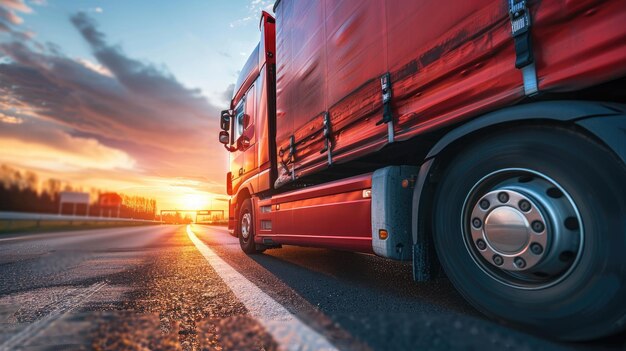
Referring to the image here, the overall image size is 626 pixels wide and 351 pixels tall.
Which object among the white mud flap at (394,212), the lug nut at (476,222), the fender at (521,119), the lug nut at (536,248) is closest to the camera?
the fender at (521,119)

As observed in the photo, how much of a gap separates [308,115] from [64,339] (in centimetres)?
283

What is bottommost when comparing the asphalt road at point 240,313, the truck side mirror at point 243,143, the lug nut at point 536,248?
the asphalt road at point 240,313

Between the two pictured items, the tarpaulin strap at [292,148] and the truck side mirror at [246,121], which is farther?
the truck side mirror at [246,121]

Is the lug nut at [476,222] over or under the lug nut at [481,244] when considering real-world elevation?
over

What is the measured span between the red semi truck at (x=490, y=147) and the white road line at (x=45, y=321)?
6.50 feet

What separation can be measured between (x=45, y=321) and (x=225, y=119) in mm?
5338

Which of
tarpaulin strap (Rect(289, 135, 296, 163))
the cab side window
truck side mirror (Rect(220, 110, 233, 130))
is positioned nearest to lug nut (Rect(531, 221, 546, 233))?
tarpaulin strap (Rect(289, 135, 296, 163))

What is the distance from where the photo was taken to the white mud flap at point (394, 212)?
2.40 m

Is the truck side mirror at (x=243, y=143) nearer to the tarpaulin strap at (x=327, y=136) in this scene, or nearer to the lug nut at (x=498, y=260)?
the tarpaulin strap at (x=327, y=136)

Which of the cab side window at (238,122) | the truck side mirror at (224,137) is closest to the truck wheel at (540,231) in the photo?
the cab side window at (238,122)

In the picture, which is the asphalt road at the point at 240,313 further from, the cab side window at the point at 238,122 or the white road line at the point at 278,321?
the cab side window at the point at 238,122

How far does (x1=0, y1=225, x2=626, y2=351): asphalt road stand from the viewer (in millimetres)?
1510

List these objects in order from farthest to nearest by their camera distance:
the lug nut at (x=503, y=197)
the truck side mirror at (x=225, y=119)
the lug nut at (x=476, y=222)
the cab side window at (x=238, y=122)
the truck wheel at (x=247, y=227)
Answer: the truck side mirror at (x=225, y=119), the cab side window at (x=238, y=122), the truck wheel at (x=247, y=227), the lug nut at (x=476, y=222), the lug nut at (x=503, y=197)

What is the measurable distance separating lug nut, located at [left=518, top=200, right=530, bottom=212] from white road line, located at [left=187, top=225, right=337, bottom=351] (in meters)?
1.12
